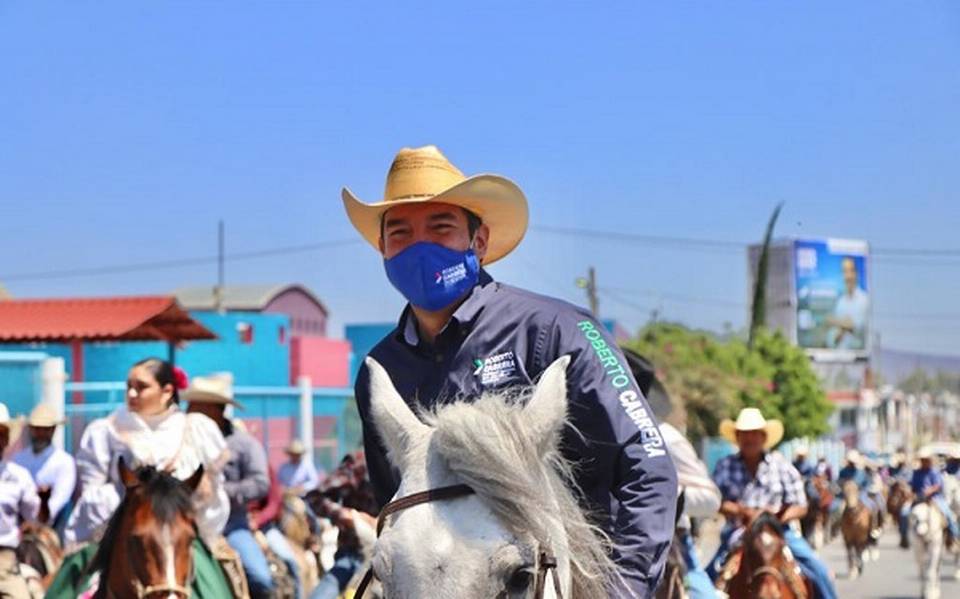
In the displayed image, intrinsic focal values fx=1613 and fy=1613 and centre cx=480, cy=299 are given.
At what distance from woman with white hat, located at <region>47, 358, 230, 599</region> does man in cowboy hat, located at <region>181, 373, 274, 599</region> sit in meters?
1.18

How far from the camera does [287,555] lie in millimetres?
14625

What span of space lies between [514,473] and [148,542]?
4790 millimetres

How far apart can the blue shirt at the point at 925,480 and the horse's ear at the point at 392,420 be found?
2567 centimetres

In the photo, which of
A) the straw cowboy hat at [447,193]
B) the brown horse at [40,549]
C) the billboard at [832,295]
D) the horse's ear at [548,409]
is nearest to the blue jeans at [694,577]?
the brown horse at [40,549]

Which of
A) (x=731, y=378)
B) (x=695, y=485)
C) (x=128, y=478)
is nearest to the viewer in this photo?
(x=128, y=478)

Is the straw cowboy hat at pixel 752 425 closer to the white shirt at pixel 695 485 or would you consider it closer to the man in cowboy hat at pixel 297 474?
the white shirt at pixel 695 485

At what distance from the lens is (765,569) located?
423 inches

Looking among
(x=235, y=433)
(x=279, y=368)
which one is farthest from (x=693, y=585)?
(x=279, y=368)

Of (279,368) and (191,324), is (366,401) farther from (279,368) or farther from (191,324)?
(279,368)

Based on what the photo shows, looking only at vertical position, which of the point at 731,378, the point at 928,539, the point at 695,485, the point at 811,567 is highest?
the point at 695,485

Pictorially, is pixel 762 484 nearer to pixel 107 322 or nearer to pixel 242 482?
pixel 242 482

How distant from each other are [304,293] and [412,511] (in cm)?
7445

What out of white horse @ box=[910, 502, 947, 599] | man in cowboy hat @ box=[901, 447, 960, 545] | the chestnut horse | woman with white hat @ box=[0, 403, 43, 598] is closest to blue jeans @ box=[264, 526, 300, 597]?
woman with white hat @ box=[0, 403, 43, 598]

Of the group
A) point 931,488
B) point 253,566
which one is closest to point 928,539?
point 931,488
